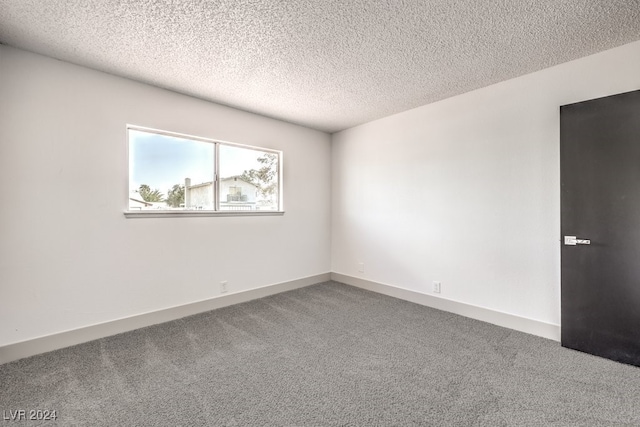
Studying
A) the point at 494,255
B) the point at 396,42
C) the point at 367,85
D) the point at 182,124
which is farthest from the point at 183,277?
the point at 494,255

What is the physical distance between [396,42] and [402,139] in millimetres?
1699

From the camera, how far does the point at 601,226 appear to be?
220 centimetres

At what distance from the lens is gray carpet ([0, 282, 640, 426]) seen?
1584 millimetres

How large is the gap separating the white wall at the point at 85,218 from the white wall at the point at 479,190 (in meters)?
2.01

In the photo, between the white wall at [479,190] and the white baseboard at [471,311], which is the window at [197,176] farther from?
the white baseboard at [471,311]

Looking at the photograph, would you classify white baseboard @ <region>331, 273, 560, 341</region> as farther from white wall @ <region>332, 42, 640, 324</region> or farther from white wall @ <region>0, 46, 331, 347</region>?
white wall @ <region>0, 46, 331, 347</region>

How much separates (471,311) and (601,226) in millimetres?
1414

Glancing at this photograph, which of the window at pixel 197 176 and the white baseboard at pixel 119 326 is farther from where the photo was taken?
the window at pixel 197 176

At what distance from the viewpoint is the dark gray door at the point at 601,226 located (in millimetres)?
2068

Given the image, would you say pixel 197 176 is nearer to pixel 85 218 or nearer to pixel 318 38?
pixel 85 218

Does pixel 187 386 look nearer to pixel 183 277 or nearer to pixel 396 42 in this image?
pixel 183 277

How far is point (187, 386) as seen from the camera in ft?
6.06

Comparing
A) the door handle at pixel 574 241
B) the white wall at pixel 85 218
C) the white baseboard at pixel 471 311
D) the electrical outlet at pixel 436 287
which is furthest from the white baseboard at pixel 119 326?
the door handle at pixel 574 241

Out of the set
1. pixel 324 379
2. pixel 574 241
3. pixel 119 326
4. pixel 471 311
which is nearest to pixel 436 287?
pixel 471 311
